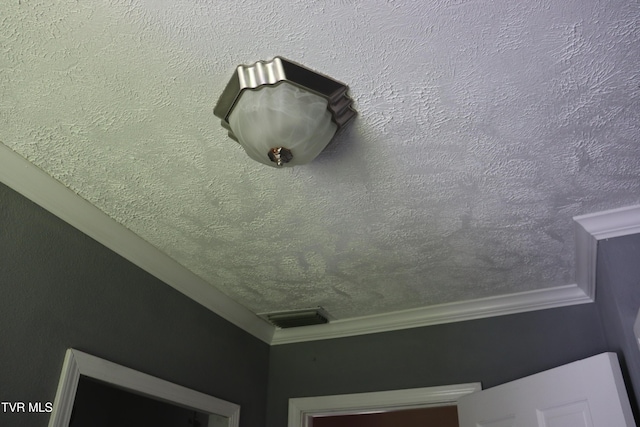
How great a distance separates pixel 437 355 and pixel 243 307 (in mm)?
1134

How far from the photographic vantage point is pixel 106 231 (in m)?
2.14

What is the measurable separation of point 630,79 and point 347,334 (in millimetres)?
2193

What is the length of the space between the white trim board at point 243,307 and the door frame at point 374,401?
0.36 meters

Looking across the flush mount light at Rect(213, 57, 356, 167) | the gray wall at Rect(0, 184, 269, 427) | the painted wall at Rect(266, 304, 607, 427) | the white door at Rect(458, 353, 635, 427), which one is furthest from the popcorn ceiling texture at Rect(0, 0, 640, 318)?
the white door at Rect(458, 353, 635, 427)

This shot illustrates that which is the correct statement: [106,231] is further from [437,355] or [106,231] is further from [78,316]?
[437,355]

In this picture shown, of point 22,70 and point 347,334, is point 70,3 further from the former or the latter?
point 347,334

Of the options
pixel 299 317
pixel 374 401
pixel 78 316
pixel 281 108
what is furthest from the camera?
pixel 299 317

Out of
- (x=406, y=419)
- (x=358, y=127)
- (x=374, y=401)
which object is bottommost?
(x=374, y=401)

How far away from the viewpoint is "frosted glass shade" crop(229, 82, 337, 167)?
1.42 meters

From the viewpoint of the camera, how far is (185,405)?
8.07 ft

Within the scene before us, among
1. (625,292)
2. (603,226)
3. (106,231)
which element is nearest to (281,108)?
(106,231)

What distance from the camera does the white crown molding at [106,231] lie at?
179 cm

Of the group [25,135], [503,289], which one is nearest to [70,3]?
[25,135]

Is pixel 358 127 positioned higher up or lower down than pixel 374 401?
higher up
